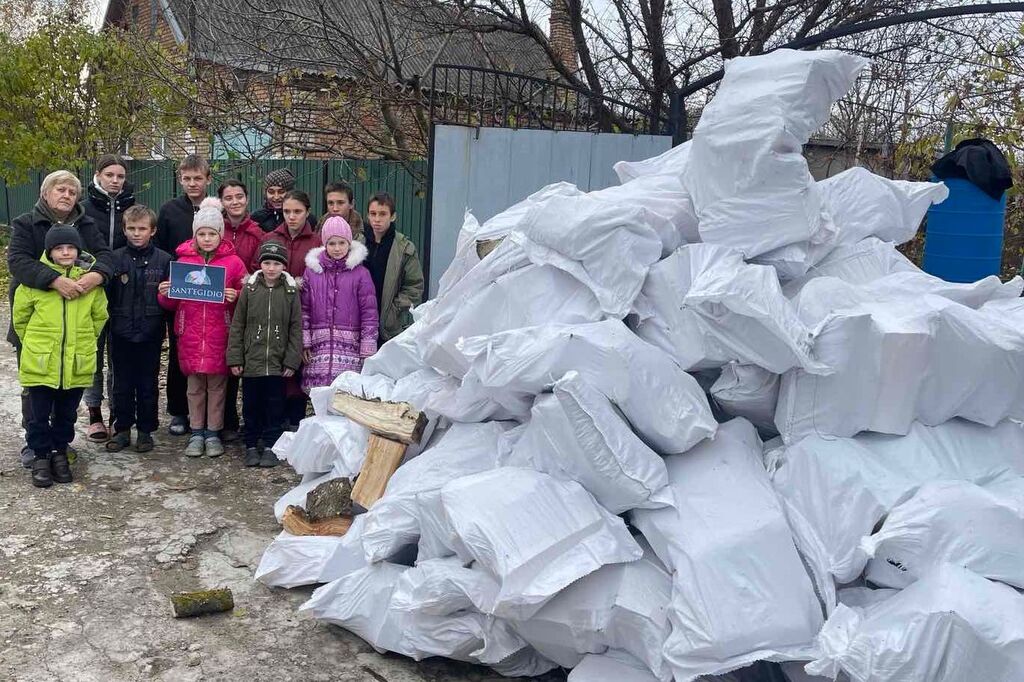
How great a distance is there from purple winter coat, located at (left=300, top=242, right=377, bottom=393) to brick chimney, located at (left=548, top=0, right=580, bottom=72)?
9.67ft

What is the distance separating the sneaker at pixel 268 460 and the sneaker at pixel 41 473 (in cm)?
101

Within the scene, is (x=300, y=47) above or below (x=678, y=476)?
above

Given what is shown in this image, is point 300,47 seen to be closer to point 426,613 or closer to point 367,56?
point 367,56

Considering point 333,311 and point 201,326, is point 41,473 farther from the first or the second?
point 333,311

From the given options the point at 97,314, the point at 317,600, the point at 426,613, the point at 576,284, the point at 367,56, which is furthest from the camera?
the point at 367,56

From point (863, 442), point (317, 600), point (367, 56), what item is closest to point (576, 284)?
point (863, 442)

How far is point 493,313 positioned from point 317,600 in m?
1.25

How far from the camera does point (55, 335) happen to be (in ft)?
14.8

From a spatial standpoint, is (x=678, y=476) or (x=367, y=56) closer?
(x=678, y=476)

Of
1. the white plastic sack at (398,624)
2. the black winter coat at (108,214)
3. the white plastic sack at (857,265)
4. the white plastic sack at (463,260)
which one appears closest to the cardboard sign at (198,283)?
the black winter coat at (108,214)

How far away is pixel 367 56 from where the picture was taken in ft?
24.5

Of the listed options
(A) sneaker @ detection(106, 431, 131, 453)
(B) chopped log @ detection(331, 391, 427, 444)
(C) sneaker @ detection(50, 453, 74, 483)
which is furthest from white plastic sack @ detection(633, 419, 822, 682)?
(A) sneaker @ detection(106, 431, 131, 453)

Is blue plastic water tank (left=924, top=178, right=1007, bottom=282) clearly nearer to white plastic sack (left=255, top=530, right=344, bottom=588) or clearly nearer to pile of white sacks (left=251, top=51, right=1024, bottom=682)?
pile of white sacks (left=251, top=51, right=1024, bottom=682)

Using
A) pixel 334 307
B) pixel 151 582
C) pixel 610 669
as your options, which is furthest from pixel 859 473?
pixel 334 307
